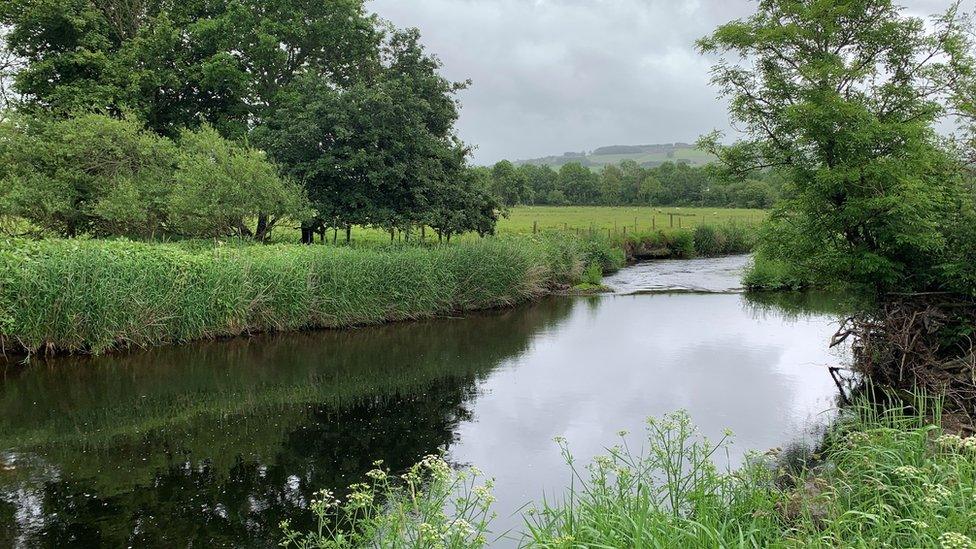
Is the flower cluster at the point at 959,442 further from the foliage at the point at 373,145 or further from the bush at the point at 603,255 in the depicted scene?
the bush at the point at 603,255

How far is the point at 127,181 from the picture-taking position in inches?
691

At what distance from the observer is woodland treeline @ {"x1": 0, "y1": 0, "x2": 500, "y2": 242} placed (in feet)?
57.8

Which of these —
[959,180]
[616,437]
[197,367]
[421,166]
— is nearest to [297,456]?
[616,437]

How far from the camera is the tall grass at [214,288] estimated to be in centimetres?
1328

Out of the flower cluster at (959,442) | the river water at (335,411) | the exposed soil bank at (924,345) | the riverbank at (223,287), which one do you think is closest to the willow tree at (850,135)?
the exposed soil bank at (924,345)

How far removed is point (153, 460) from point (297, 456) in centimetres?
195

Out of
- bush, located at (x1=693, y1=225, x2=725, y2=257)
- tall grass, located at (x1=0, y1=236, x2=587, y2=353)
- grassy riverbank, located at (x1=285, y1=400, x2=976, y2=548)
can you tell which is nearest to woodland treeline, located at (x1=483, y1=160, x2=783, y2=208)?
bush, located at (x1=693, y1=225, x2=725, y2=257)

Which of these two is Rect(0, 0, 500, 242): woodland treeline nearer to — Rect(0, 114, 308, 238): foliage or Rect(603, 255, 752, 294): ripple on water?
Rect(0, 114, 308, 238): foliage

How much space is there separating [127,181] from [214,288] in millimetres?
4916

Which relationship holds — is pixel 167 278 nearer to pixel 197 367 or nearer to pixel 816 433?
pixel 197 367

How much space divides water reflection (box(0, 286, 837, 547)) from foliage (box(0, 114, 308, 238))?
426cm

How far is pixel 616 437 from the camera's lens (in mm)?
9984

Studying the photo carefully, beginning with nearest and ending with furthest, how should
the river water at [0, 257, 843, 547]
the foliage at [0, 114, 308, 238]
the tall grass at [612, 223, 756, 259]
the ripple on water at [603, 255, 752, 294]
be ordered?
the river water at [0, 257, 843, 547]
the foliage at [0, 114, 308, 238]
the ripple on water at [603, 255, 752, 294]
the tall grass at [612, 223, 756, 259]

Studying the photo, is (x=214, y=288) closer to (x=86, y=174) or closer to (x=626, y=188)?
(x=86, y=174)
